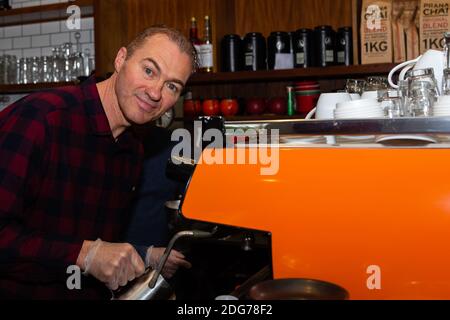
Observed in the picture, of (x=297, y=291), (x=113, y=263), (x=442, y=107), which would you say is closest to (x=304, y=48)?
(x=442, y=107)

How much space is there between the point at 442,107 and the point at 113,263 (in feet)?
2.55

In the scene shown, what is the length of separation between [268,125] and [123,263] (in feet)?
1.51

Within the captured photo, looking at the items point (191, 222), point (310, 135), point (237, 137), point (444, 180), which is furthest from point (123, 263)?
point (444, 180)

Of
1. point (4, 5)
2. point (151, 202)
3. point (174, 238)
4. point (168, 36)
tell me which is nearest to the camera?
point (174, 238)

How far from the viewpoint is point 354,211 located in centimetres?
86

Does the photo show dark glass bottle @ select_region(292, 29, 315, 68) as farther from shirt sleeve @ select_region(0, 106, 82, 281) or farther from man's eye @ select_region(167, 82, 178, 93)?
shirt sleeve @ select_region(0, 106, 82, 281)

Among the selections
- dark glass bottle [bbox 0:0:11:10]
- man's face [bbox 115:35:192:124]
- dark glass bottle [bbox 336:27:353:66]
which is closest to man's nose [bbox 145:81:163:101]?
man's face [bbox 115:35:192:124]

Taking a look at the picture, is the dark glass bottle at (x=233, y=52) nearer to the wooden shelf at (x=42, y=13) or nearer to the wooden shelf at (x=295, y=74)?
the wooden shelf at (x=295, y=74)

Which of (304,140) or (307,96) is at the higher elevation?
(307,96)

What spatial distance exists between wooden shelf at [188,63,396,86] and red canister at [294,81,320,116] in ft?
0.17

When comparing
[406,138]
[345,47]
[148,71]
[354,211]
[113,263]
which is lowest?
[113,263]

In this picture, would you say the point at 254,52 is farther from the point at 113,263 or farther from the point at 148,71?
the point at 113,263

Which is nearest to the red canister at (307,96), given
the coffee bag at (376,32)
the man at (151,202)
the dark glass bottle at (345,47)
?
the dark glass bottle at (345,47)

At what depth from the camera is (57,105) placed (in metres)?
1.34
